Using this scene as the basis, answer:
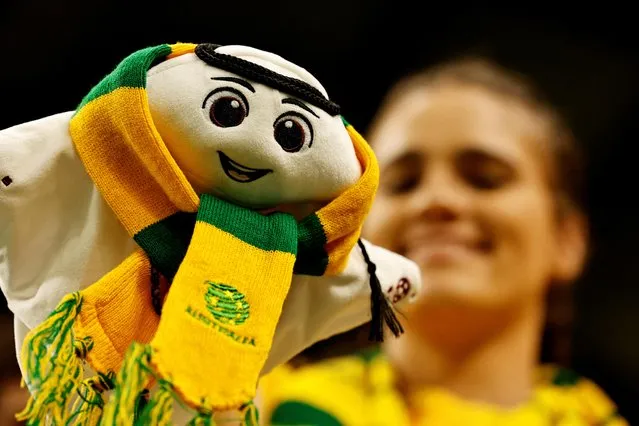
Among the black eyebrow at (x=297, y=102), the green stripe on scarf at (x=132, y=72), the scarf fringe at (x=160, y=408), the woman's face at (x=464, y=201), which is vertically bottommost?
the woman's face at (x=464, y=201)

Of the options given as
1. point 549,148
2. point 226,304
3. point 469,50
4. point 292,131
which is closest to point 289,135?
point 292,131

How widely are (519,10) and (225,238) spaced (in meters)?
1.37

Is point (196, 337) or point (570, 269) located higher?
point (196, 337)

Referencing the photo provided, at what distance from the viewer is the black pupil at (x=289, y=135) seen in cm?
46

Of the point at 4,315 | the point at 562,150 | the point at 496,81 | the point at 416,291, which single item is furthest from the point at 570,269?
the point at 4,315

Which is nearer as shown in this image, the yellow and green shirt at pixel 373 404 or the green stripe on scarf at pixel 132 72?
the green stripe on scarf at pixel 132 72

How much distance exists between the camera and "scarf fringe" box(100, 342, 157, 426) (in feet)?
1.23

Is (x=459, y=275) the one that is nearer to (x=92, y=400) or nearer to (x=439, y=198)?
(x=439, y=198)

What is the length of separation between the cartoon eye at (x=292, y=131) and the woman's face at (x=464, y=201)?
1.66 feet

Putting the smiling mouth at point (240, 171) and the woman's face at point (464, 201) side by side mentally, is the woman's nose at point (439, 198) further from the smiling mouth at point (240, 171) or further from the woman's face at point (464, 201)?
the smiling mouth at point (240, 171)

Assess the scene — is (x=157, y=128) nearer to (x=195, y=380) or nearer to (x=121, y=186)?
(x=121, y=186)

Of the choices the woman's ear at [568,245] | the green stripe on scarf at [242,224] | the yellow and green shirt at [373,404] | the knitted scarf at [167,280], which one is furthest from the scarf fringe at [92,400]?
the woman's ear at [568,245]

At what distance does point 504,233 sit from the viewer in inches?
37.7

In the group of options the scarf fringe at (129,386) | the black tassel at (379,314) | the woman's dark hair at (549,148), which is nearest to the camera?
the scarf fringe at (129,386)
